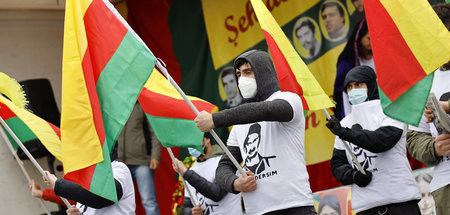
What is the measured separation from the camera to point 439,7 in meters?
4.55

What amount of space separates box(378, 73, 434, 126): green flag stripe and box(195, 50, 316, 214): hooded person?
70 cm

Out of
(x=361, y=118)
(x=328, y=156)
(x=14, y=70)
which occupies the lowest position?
(x=328, y=156)

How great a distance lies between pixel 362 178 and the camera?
16.8 feet

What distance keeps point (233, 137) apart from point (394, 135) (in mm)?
1194

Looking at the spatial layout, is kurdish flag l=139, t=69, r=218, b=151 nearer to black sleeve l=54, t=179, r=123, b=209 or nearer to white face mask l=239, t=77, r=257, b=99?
black sleeve l=54, t=179, r=123, b=209

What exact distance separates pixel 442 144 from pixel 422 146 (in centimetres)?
25

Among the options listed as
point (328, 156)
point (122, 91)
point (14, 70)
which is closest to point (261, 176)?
point (122, 91)

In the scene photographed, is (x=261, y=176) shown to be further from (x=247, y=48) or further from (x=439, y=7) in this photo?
(x=247, y=48)

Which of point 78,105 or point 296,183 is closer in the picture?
point 296,183

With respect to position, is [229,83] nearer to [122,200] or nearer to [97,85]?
[122,200]

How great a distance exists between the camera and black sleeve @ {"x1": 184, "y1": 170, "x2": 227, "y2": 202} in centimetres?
623

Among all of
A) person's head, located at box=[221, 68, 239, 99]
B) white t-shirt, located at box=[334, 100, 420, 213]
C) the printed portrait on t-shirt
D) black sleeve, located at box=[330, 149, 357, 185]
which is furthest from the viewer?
person's head, located at box=[221, 68, 239, 99]

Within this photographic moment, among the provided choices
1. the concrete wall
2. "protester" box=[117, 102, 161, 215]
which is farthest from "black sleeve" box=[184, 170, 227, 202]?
the concrete wall

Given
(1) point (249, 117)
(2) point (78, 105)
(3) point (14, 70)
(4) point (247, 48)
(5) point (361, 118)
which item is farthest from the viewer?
(3) point (14, 70)
